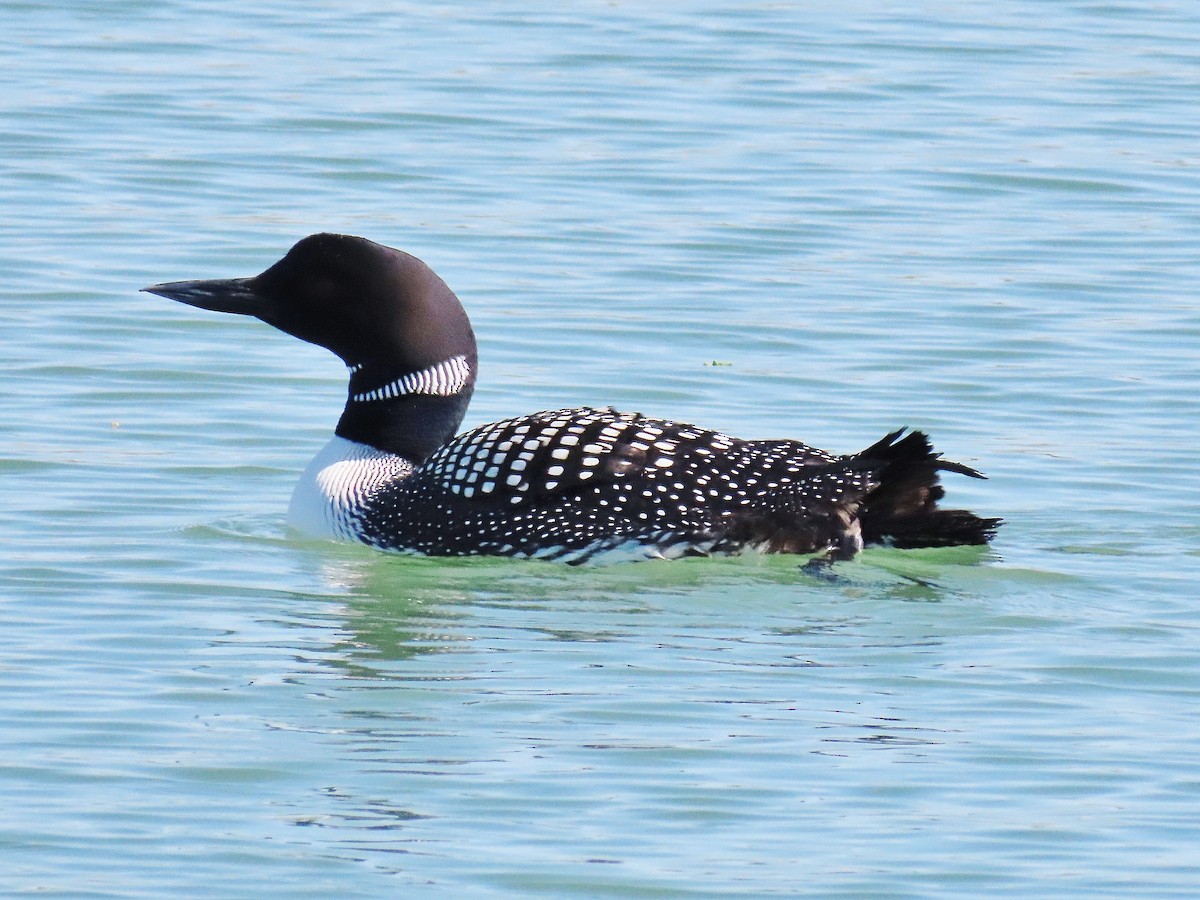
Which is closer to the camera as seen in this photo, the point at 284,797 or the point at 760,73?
the point at 284,797

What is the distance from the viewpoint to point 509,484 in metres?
6.91

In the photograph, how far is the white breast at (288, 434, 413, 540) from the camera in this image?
718cm

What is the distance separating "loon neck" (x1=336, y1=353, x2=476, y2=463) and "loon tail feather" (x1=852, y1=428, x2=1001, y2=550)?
1.33 metres

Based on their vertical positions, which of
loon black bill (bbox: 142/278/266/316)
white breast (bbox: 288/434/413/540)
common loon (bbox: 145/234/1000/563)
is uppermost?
loon black bill (bbox: 142/278/266/316)

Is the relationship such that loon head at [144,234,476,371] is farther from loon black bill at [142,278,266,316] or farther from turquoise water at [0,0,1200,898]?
turquoise water at [0,0,1200,898]

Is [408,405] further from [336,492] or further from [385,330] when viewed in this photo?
[336,492]

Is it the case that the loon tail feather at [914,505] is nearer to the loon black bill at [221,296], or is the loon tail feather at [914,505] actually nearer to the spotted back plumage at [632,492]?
the spotted back plumage at [632,492]

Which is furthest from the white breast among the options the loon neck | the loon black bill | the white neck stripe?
the loon black bill

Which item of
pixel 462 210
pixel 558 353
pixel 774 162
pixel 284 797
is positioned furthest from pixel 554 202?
pixel 284 797

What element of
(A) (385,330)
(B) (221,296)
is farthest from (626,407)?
(B) (221,296)

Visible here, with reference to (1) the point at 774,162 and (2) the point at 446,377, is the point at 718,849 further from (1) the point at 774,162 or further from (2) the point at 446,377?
(1) the point at 774,162

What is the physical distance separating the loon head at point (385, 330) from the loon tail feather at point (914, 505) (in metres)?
1.34

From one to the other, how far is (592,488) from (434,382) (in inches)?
33.9

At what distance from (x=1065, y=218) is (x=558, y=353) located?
3092 mm
